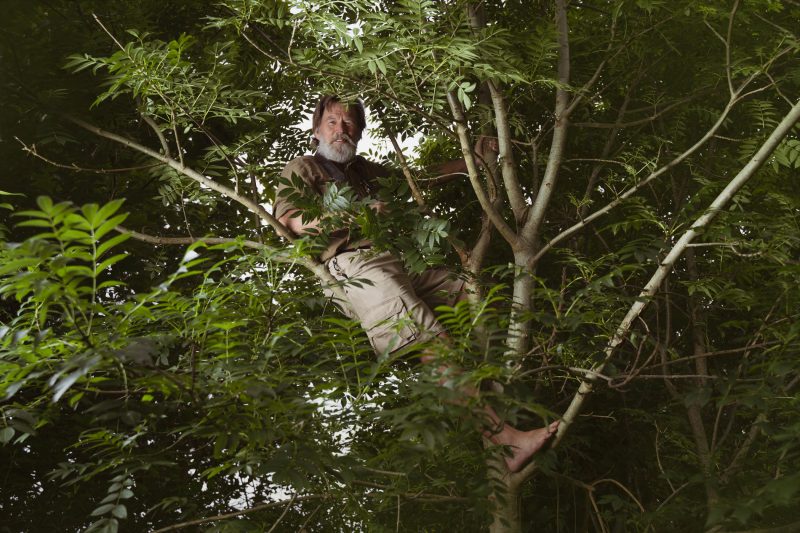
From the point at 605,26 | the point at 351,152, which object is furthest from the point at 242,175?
the point at 605,26

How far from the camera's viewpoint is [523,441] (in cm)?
250

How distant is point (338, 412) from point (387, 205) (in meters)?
0.51

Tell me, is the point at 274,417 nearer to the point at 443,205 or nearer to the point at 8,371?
the point at 8,371

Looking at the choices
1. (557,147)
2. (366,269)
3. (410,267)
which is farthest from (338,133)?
(410,267)

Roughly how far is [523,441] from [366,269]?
67cm

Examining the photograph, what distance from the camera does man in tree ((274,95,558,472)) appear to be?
2.49m

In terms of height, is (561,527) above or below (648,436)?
below

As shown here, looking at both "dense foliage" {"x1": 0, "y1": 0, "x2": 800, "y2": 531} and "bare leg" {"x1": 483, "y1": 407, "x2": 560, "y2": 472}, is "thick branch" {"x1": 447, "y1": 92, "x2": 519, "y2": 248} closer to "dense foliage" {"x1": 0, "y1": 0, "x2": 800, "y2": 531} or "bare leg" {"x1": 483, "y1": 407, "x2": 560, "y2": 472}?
"dense foliage" {"x1": 0, "y1": 0, "x2": 800, "y2": 531}

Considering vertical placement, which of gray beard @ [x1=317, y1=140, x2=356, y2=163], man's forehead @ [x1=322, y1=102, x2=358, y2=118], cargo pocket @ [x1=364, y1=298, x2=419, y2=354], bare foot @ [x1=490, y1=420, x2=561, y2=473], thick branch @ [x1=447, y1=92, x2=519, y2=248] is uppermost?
man's forehead @ [x1=322, y1=102, x2=358, y2=118]

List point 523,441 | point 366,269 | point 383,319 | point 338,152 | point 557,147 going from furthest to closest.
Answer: point 338,152 → point 557,147 → point 366,269 → point 383,319 → point 523,441

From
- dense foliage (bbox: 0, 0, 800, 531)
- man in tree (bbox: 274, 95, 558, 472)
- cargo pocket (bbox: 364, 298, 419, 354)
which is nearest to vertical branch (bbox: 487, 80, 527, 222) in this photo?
dense foliage (bbox: 0, 0, 800, 531)

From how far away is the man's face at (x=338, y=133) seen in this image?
122 inches

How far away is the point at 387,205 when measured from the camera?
2.19 m

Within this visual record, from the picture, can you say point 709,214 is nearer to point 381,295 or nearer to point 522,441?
point 522,441
